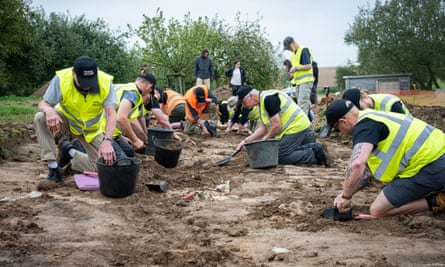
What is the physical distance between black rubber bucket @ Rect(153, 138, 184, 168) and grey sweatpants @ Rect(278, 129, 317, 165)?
1.50 m

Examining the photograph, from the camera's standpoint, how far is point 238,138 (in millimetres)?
12016

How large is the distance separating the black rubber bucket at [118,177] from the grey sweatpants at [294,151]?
2.82 meters

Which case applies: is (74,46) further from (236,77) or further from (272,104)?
(272,104)

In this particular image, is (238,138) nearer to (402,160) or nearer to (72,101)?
(72,101)

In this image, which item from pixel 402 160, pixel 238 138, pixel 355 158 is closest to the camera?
pixel 355 158

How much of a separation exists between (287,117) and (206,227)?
3.38 m

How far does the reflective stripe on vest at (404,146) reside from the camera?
4309mm

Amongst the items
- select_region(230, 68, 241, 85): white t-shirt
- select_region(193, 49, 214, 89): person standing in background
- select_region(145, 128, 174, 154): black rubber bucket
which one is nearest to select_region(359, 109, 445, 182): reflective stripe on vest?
select_region(145, 128, 174, 154): black rubber bucket

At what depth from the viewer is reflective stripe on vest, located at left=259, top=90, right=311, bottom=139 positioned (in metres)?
7.44

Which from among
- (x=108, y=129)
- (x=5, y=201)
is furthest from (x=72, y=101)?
(x=5, y=201)

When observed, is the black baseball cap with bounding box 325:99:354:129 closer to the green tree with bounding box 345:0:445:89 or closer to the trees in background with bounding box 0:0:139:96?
the trees in background with bounding box 0:0:139:96

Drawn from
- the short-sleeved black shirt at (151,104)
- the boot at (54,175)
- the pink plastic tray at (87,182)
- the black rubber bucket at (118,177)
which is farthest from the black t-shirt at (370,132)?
the short-sleeved black shirt at (151,104)

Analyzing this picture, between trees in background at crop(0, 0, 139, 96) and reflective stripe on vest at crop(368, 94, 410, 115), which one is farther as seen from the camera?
trees in background at crop(0, 0, 139, 96)

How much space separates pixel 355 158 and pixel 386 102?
1.81 metres
